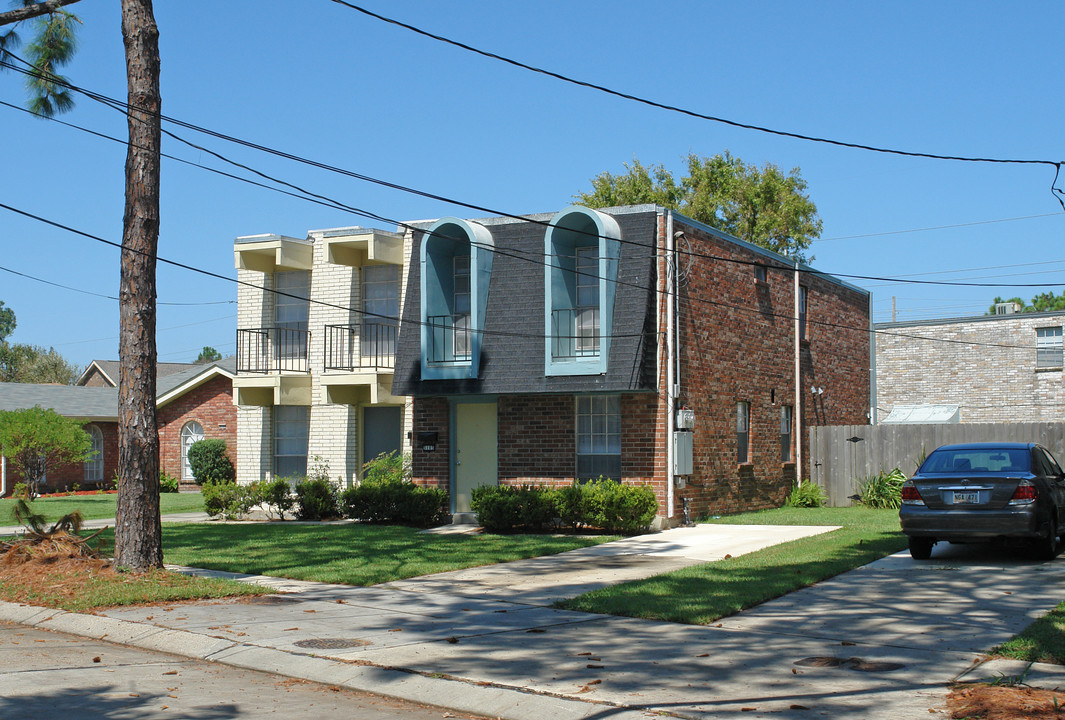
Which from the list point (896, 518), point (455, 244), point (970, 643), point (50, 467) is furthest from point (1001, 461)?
point (50, 467)

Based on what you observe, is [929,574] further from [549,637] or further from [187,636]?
[187,636]

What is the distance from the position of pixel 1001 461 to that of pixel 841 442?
11.1 meters

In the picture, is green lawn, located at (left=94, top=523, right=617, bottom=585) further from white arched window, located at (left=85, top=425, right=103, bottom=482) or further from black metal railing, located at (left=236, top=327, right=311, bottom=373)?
white arched window, located at (left=85, top=425, right=103, bottom=482)

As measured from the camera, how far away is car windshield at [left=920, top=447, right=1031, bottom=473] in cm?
1319

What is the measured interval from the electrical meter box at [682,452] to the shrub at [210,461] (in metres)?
16.3

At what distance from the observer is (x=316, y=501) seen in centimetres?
2216

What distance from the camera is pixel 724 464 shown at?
71.1 ft

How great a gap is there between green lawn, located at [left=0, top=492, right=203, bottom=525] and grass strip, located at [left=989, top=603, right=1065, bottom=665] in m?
19.6

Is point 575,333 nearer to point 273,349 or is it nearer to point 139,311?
point 273,349

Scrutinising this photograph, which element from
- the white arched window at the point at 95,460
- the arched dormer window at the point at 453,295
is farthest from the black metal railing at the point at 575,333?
the white arched window at the point at 95,460

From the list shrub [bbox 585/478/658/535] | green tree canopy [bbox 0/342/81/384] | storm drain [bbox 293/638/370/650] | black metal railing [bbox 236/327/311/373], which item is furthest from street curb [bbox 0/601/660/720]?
green tree canopy [bbox 0/342/81/384]

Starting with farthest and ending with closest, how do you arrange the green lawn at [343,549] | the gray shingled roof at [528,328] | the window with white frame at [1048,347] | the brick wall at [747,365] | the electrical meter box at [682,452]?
1. the window with white frame at [1048,347]
2. the brick wall at [747,365]
3. the electrical meter box at [682,452]
4. the gray shingled roof at [528,328]
5. the green lawn at [343,549]

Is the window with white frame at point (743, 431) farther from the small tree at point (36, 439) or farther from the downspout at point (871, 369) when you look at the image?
the small tree at point (36, 439)

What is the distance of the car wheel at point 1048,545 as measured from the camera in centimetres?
1309
